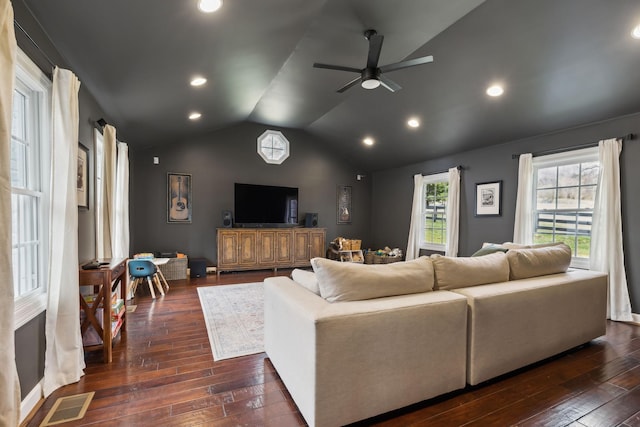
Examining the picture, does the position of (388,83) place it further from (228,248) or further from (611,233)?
(228,248)

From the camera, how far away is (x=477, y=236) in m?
5.41

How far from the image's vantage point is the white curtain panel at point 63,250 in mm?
2098

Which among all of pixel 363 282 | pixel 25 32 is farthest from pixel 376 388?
pixel 25 32

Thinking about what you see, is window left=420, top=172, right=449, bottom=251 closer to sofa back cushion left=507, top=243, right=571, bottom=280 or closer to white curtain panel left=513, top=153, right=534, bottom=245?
white curtain panel left=513, top=153, right=534, bottom=245

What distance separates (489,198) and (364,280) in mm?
4280

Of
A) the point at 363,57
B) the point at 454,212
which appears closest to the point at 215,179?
the point at 363,57

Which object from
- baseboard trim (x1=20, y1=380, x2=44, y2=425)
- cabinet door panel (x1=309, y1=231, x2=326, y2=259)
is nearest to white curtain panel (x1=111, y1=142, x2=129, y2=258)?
baseboard trim (x1=20, y1=380, x2=44, y2=425)

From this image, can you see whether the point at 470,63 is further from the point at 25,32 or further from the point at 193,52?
the point at 25,32

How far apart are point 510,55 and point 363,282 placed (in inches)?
123

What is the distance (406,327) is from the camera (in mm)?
1793

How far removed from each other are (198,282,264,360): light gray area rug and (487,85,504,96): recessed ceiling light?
411 cm

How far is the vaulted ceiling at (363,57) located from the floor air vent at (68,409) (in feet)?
8.10

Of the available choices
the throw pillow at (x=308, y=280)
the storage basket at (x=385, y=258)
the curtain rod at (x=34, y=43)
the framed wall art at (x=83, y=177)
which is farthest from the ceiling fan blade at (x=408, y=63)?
the storage basket at (x=385, y=258)

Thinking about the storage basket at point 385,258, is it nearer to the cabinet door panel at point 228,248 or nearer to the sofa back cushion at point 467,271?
the cabinet door panel at point 228,248
